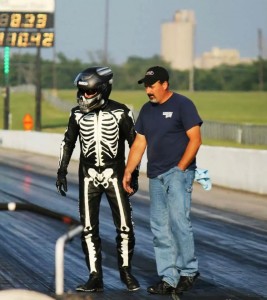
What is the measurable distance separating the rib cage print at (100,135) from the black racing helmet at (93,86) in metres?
0.11

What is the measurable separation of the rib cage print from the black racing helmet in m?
0.11

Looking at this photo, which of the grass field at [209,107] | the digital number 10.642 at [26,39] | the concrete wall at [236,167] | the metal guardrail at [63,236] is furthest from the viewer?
the grass field at [209,107]

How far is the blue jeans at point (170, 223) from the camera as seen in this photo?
32.0 ft

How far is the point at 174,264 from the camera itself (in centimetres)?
986

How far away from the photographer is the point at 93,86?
9680 mm

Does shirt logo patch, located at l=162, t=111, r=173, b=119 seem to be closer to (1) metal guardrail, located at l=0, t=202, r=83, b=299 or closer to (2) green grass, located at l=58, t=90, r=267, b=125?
(1) metal guardrail, located at l=0, t=202, r=83, b=299

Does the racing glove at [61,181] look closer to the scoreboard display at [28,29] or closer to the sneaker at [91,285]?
the sneaker at [91,285]

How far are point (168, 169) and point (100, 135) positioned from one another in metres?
0.67

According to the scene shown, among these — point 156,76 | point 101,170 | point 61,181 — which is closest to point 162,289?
point 101,170

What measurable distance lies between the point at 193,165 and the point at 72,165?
24336mm

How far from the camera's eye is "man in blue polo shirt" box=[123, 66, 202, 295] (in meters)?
9.75

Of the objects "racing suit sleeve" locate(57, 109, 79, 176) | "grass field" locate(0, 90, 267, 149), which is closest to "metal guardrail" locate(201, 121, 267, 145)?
"grass field" locate(0, 90, 267, 149)

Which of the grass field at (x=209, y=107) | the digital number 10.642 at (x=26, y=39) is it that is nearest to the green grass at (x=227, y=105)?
the grass field at (x=209, y=107)

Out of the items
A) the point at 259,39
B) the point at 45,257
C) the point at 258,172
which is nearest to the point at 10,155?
the point at 258,172
